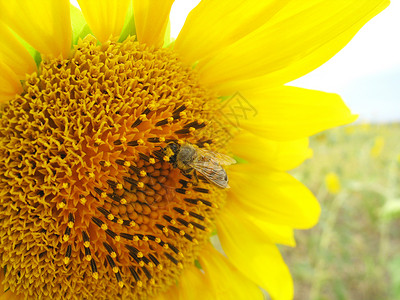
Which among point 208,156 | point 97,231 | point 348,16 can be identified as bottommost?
point 97,231

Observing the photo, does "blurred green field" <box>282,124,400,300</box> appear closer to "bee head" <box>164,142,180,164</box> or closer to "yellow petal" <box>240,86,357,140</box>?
"yellow petal" <box>240,86,357,140</box>

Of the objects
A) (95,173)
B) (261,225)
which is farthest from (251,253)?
(95,173)

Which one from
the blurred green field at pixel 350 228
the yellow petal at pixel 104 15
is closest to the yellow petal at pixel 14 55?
the yellow petal at pixel 104 15

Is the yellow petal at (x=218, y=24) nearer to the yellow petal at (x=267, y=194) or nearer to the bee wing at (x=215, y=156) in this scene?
the bee wing at (x=215, y=156)

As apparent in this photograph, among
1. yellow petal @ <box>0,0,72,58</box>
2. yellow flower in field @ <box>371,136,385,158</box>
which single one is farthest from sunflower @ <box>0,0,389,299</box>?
yellow flower in field @ <box>371,136,385,158</box>

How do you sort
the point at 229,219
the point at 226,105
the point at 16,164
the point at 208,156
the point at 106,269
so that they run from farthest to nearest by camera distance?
the point at 229,219, the point at 226,105, the point at 208,156, the point at 106,269, the point at 16,164

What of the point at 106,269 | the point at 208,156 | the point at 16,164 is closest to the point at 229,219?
the point at 208,156

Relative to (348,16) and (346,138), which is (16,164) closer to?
(348,16)
